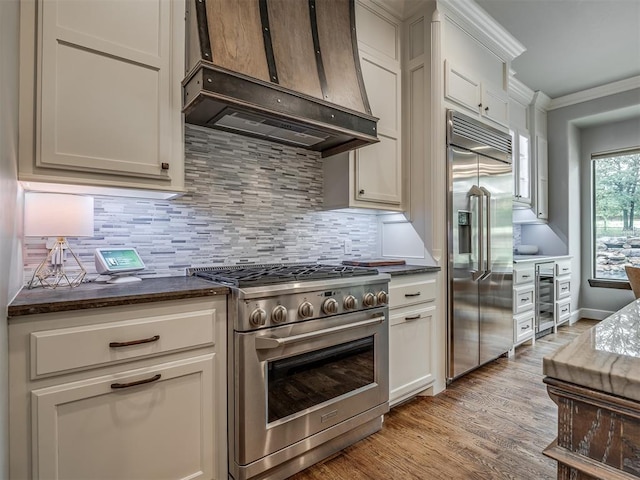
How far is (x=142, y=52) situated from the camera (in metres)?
1.58

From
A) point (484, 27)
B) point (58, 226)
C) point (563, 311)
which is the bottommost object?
point (563, 311)

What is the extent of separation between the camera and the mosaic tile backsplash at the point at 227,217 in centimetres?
183

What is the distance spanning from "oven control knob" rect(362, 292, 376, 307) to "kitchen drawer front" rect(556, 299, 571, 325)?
339 cm

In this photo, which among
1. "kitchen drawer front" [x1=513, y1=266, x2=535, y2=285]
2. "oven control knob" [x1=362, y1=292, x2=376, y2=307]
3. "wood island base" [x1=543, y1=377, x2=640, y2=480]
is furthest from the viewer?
"kitchen drawer front" [x1=513, y1=266, x2=535, y2=285]

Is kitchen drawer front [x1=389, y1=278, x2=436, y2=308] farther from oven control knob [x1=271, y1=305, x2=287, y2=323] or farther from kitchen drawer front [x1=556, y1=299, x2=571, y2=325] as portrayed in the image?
kitchen drawer front [x1=556, y1=299, x2=571, y2=325]

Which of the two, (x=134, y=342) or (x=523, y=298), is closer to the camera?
(x=134, y=342)

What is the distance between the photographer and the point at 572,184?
4668mm

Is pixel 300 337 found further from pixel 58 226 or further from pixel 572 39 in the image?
pixel 572 39

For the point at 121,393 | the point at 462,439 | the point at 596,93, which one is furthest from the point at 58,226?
the point at 596,93

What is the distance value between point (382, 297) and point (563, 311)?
3.57 meters

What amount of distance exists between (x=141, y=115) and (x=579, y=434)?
1814 mm

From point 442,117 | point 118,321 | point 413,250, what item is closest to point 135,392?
point 118,321

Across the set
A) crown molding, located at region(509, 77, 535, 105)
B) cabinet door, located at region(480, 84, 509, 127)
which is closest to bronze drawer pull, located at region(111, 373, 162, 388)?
cabinet door, located at region(480, 84, 509, 127)

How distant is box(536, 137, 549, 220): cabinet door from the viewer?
14.8 feet
